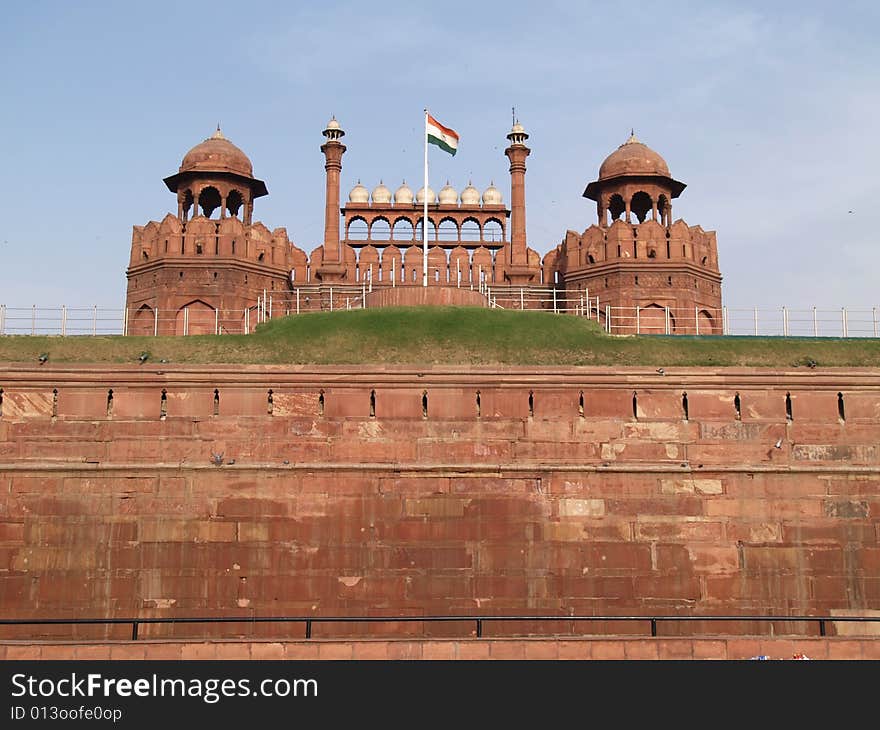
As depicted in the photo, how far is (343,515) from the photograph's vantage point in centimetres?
1802

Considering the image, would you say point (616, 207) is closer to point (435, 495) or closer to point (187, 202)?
point (187, 202)

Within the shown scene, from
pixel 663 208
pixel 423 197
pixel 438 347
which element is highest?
pixel 423 197

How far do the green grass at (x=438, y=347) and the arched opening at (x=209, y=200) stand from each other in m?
11.3

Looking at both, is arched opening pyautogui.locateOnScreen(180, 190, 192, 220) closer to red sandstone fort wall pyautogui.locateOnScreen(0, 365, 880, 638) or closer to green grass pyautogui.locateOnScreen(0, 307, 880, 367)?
green grass pyautogui.locateOnScreen(0, 307, 880, 367)

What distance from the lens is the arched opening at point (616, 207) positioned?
104ft

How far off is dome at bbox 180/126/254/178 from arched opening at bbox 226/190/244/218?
0.77 metres

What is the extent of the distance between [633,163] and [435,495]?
17078 millimetres

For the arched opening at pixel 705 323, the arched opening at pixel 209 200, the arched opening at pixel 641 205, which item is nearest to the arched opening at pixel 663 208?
the arched opening at pixel 641 205

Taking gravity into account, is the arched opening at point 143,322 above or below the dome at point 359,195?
below

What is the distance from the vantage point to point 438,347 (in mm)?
19969

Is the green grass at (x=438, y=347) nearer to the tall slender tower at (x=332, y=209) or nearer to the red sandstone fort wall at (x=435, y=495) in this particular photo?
the red sandstone fort wall at (x=435, y=495)

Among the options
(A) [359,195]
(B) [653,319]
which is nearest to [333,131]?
(A) [359,195]

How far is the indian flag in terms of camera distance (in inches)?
1042
